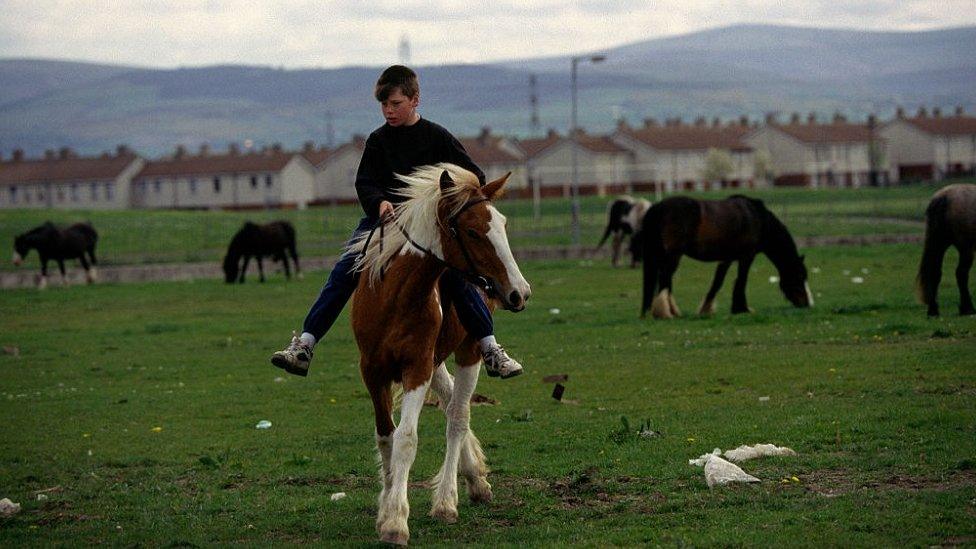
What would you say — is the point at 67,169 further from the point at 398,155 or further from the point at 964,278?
the point at 398,155

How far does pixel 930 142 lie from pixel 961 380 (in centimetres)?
14819

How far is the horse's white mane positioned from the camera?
8969 mm

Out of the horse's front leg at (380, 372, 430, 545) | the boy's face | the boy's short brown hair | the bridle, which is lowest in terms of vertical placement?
the horse's front leg at (380, 372, 430, 545)

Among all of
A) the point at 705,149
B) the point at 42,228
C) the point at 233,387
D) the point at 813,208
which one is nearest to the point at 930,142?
the point at 705,149

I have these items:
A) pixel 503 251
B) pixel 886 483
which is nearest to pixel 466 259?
pixel 503 251

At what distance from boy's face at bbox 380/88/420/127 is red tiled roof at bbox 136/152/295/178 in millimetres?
133302

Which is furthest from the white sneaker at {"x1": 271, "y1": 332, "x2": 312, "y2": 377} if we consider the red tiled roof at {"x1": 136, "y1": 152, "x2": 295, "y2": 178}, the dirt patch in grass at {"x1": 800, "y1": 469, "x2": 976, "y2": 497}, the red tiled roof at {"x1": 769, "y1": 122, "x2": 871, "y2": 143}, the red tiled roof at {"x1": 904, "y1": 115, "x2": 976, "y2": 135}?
the red tiled roof at {"x1": 904, "y1": 115, "x2": 976, "y2": 135}

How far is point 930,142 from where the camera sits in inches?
6063

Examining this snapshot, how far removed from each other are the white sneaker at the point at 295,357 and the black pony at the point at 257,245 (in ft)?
111

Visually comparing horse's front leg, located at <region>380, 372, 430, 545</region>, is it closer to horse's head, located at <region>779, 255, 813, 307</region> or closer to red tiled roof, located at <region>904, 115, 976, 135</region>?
horse's head, located at <region>779, 255, 813, 307</region>

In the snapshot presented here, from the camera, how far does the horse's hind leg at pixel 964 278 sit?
67.3 ft

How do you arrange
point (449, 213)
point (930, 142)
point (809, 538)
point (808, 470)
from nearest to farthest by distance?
1. point (809, 538)
2. point (449, 213)
3. point (808, 470)
4. point (930, 142)

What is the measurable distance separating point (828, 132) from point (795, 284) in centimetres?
13474

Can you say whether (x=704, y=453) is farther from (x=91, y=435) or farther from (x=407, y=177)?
(x=91, y=435)
